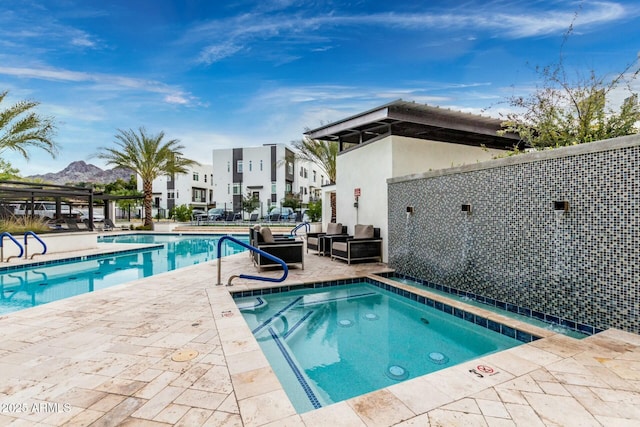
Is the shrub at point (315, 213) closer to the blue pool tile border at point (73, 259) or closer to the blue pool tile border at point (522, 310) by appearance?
the blue pool tile border at point (73, 259)

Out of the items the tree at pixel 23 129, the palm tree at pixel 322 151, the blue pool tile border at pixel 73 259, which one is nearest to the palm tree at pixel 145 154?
the tree at pixel 23 129

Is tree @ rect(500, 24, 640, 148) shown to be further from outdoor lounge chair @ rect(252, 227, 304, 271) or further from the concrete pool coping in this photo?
outdoor lounge chair @ rect(252, 227, 304, 271)

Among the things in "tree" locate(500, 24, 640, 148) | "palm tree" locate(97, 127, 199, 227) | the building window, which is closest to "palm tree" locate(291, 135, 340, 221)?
"palm tree" locate(97, 127, 199, 227)

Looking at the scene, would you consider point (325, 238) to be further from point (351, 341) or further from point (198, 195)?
point (198, 195)

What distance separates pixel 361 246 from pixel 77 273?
7424mm

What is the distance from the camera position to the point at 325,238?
8.95 meters

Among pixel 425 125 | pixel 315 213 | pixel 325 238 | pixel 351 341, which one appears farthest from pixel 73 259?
pixel 315 213

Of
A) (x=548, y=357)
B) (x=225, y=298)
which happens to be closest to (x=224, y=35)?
(x=225, y=298)

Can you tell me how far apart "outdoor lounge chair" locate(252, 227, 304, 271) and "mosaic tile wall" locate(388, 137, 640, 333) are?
2.81m

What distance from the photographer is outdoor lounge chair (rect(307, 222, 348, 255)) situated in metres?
9.02

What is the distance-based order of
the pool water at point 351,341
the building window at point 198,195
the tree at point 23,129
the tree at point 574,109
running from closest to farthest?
1. the pool water at point 351,341
2. the tree at point 574,109
3. the tree at point 23,129
4. the building window at point 198,195

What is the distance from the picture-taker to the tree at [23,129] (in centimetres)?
1016

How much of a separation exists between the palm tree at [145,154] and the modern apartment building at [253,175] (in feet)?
35.9

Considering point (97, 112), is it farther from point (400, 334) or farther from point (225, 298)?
point (400, 334)
